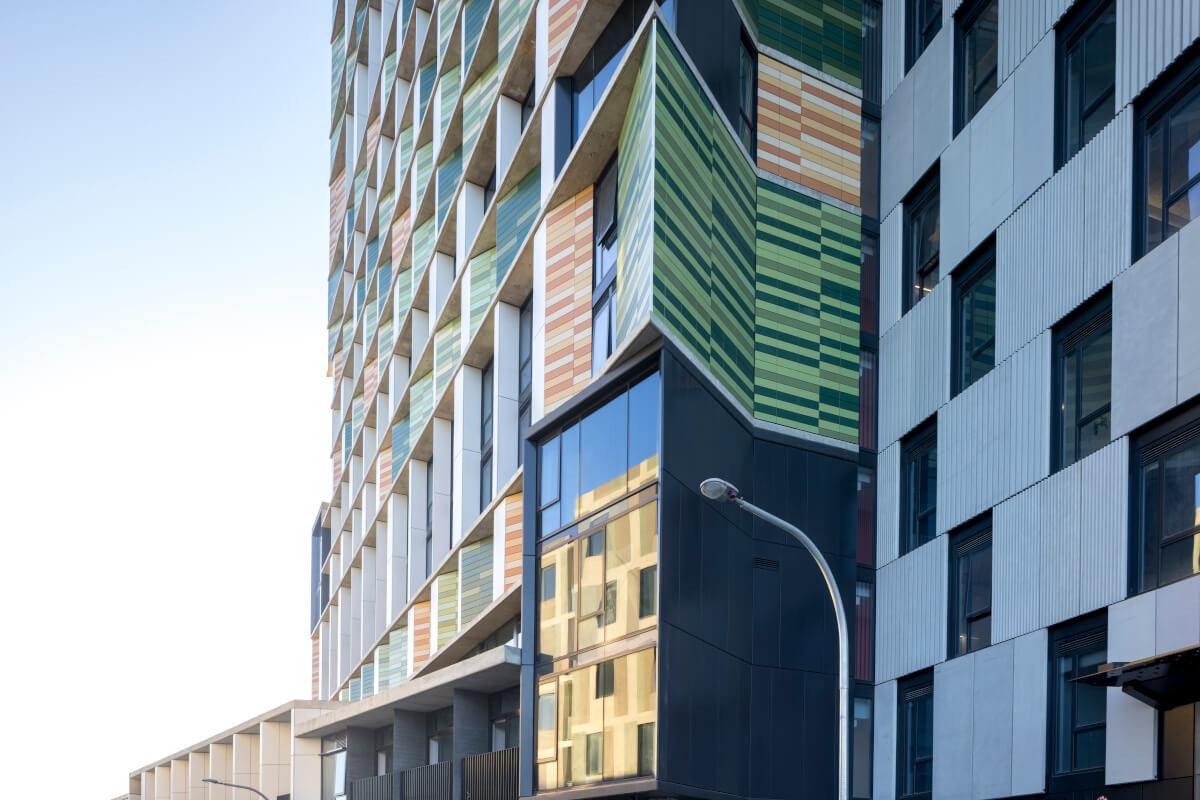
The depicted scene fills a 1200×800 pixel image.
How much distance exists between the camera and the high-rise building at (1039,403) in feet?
57.0

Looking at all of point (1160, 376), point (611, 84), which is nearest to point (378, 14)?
point (611, 84)

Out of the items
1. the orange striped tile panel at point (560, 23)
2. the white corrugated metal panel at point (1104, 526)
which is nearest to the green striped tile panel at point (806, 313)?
the orange striped tile panel at point (560, 23)

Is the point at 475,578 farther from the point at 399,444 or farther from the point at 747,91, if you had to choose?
the point at 747,91

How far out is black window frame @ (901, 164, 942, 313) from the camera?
2564 cm

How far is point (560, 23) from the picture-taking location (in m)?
29.0

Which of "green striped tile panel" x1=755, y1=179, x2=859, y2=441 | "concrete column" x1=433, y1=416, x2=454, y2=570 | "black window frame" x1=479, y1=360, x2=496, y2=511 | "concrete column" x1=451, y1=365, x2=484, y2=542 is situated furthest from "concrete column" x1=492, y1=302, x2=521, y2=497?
"green striped tile panel" x1=755, y1=179, x2=859, y2=441

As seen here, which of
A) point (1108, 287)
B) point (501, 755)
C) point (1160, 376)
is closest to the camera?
point (1160, 376)

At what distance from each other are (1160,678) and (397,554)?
32972 millimetres

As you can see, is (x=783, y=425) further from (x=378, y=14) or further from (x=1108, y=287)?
(x=378, y=14)

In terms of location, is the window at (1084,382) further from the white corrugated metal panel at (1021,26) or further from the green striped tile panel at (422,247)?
the green striped tile panel at (422,247)

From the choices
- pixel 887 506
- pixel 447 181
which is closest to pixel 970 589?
pixel 887 506

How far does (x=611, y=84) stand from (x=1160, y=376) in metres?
11.7

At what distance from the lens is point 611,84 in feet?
81.4

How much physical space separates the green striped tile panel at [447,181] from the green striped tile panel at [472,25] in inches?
119
